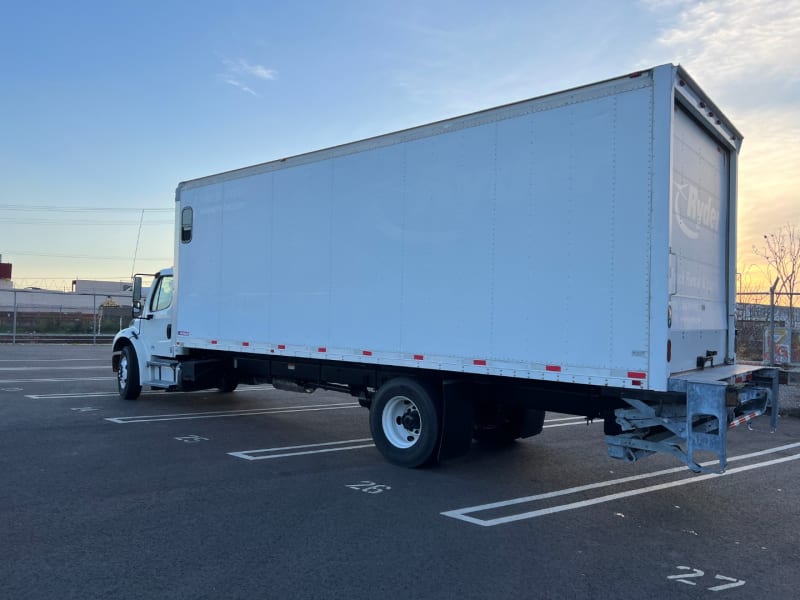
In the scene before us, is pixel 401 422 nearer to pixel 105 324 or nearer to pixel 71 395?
pixel 71 395

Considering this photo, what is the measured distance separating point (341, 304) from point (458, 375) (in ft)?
6.17

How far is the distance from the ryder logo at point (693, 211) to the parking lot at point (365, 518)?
105 inches

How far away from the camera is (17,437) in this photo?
8.78 m

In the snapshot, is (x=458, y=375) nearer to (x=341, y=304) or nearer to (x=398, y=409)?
(x=398, y=409)

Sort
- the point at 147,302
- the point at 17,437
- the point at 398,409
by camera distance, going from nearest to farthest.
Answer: the point at 398,409 < the point at 17,437 < the point at 147,302

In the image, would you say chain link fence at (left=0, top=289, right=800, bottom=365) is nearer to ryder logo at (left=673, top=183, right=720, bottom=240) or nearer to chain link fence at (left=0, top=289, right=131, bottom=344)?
chain link fence at (left=0, top=289, right=131, bottom=344)

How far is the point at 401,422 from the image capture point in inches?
313

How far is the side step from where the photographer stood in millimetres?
5500

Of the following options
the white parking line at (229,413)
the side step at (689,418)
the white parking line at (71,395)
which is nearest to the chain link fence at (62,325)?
the white parking line at (71,395)

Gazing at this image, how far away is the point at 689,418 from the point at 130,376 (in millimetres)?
10279

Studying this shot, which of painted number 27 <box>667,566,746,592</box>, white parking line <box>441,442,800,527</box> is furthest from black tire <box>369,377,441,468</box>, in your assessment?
painted number 27 <box>667,566,746,592</box>

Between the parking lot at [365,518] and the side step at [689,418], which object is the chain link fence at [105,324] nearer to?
the parking lot at [365,518]

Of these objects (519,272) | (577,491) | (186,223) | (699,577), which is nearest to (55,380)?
(186,223)

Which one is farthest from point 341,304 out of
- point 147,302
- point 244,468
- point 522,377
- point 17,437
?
point 147,302
